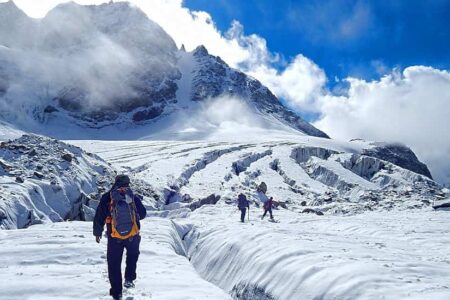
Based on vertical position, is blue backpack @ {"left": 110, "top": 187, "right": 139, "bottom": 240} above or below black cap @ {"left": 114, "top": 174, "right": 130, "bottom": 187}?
below

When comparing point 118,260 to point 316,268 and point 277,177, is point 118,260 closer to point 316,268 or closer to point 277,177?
point 316,268

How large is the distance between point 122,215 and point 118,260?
807 mm

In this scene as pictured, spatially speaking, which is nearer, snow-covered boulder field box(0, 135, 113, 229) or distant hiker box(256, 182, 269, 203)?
snow-covered boulder field box(0, 135, 113, 229)

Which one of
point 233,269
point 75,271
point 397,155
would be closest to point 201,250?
point 233,269

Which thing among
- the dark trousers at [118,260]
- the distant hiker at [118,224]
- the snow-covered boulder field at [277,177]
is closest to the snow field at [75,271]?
the dark trousers at [118,260]

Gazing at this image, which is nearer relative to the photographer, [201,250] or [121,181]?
[121,181]

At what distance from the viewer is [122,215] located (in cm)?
802

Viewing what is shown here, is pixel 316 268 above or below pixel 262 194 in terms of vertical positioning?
above

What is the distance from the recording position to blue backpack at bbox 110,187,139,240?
797cm

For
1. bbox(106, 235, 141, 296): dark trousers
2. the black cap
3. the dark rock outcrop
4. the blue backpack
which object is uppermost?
the dark rock outcrop

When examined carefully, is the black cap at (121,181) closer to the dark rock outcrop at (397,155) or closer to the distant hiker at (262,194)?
the distant hiker at (262,194)

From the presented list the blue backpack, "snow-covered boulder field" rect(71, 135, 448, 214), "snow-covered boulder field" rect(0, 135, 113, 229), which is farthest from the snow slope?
"snow-covered boulder field" rect(71, 135, 448, 214)

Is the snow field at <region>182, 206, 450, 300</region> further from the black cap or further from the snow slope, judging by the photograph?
the black cap

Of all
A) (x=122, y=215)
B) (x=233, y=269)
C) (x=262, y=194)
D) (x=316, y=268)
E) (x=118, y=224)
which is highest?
(x=122, y=215)
